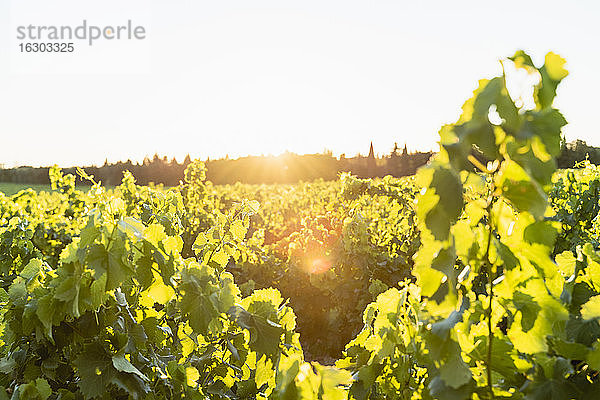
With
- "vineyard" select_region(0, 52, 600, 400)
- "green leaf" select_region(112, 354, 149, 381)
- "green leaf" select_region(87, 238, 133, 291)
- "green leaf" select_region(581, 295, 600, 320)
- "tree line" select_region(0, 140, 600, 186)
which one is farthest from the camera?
"tree line" select_region(0, 140, 600, 186)

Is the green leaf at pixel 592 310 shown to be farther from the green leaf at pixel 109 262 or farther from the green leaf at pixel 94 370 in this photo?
the green leaf at pixel 94 370

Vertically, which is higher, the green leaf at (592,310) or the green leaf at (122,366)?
the green leaf at (592,310)

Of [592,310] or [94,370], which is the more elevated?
[592,310]

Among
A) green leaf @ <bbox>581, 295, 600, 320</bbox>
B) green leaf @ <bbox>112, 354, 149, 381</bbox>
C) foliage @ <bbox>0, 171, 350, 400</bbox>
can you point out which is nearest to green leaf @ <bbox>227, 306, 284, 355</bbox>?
foliage @ <bbox>0, 171, 350, 400</bbox>

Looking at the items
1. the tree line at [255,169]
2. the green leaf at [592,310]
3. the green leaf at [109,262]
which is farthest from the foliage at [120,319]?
the tree line at [255,169]

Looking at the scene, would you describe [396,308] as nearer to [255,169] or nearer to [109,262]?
[109,262]

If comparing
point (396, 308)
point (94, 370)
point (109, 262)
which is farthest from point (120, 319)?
point (396, 308)

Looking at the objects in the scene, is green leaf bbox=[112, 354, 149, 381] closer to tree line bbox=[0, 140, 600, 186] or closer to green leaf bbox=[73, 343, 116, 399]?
green leaf bbox=[73, 343, 116, 399]

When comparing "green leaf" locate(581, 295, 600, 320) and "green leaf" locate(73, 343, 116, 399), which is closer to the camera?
"green leaf" locate(581, 295, 600, 320)

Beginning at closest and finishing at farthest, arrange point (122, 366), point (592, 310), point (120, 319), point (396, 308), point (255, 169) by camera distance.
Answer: point (592, 310) < point (396, 308) < point (122, 366) < point (120, 319) < point (255, 169)

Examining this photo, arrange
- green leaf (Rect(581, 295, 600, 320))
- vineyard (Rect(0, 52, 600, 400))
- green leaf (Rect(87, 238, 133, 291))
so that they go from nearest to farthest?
vineyard (Rect(0, 52, 600, 400)), green leaf (Rect(581, 295, 600, 320)), green leaf (Rect(87, 238, 133, 291))

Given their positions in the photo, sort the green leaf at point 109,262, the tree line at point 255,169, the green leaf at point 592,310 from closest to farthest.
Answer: the green leaf at point 592,310
the green leaf at point 109,262
the tree line at point 255,169

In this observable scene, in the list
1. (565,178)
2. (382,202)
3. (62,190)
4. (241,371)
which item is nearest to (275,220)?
(382,202)

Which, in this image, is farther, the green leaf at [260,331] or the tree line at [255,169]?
the tree line at [255,169]
